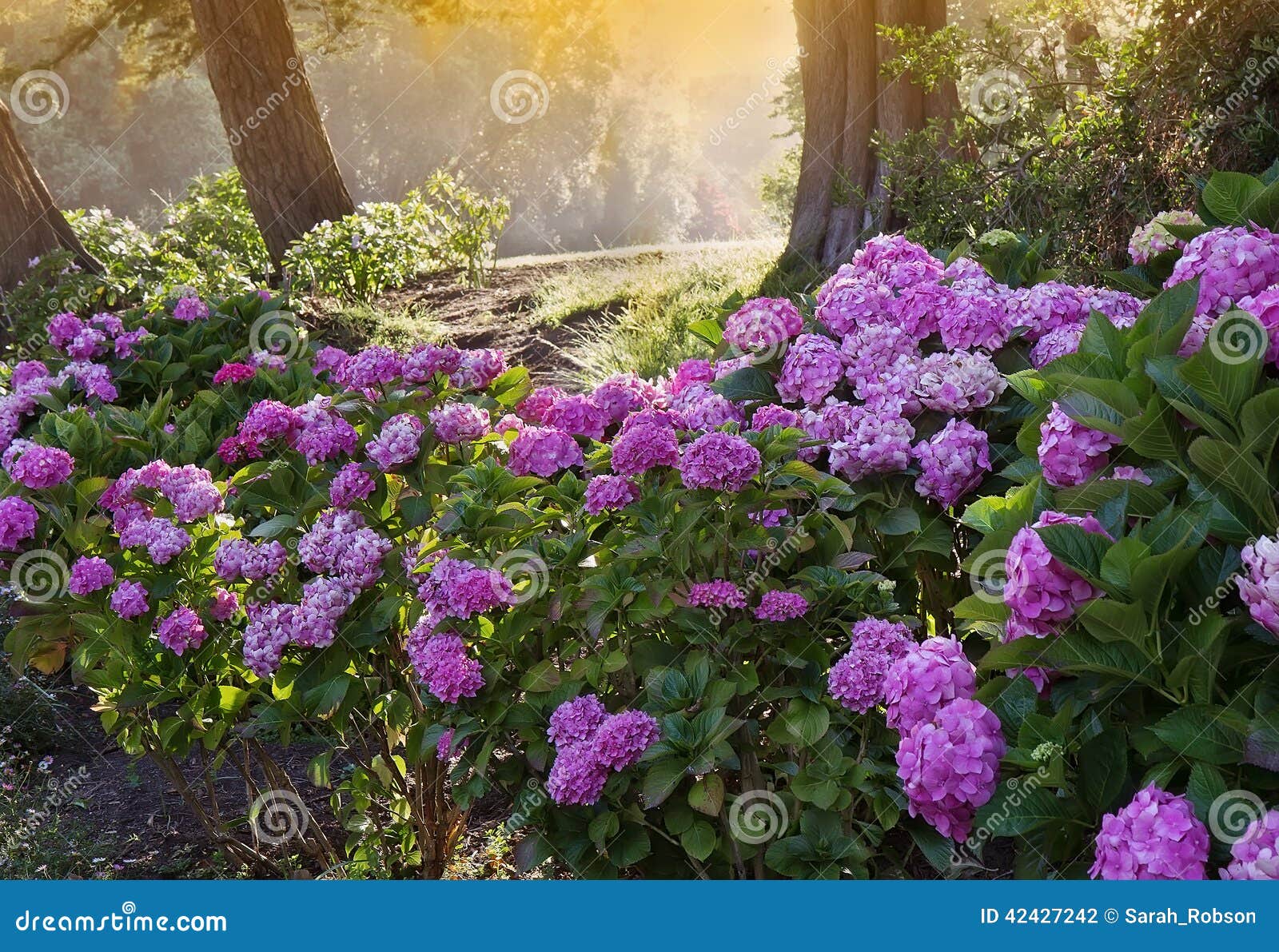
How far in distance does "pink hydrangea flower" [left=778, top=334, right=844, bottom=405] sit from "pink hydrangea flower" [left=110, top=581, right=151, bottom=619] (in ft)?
5.64

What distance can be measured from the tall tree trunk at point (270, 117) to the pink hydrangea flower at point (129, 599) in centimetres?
737

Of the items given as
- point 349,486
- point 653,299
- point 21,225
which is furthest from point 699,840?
point 21,225

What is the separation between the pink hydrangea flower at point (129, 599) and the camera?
2.92 meters

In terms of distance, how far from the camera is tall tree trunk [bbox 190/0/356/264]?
9719 millimetres

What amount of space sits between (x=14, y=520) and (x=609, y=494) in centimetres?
184

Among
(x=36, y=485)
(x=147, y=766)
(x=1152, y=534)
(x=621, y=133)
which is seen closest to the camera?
(x=1152, y=534)

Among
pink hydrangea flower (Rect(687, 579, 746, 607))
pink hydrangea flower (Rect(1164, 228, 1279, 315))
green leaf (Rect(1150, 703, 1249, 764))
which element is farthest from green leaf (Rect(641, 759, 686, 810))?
pink hydrangea flower (Rect(1164, 228, 1279, 315))

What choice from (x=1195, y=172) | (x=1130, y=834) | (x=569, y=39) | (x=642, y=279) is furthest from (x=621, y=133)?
(x=1130, y=834)

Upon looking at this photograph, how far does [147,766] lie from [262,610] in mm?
2457

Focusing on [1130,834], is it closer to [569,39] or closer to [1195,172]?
[1195,172]

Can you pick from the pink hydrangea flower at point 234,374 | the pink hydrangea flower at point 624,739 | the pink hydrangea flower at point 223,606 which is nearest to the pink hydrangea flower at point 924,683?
the pink hydrangea flower at point 624,739

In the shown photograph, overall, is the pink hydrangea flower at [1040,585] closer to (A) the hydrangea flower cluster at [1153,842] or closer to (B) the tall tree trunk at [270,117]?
(A) the hydrangea flower cluster at [1153,842]

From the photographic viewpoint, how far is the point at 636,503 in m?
2.48

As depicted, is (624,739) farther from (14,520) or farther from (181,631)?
(14,520)
